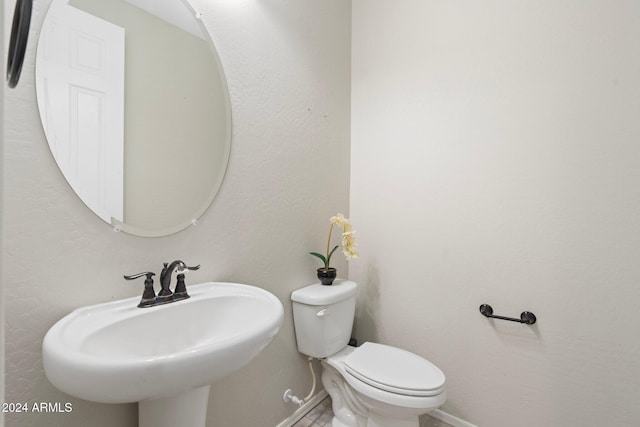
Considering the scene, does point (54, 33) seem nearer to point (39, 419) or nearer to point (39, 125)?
point (39, 125)

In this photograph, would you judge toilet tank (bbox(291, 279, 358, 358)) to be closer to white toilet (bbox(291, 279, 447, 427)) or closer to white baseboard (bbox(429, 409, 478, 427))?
white toilet (bbox(291, 279, 447, 427))

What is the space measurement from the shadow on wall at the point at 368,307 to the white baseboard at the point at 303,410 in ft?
1.22

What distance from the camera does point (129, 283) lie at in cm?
90

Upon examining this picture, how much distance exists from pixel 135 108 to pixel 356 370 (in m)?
1.28

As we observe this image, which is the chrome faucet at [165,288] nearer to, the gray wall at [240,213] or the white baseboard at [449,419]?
the gray wall at [240,213]

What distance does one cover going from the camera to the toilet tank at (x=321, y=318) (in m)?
1.33

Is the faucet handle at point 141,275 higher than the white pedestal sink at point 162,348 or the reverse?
higher

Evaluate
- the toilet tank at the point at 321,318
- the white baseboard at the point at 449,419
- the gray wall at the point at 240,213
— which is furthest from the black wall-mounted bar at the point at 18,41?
the white baseboard at the point at 449,419

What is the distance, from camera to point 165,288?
901 mm

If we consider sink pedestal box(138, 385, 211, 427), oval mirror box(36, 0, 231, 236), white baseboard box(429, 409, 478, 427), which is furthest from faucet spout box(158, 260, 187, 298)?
white baseboard box(429, 409, 478, 427)

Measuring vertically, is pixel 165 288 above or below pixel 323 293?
above

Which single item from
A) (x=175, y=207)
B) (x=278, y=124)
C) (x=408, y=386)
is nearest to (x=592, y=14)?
(x=278, y=124)

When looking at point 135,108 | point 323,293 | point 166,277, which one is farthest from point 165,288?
point 323,293

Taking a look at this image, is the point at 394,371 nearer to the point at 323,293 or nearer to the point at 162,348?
the point at 323,293
